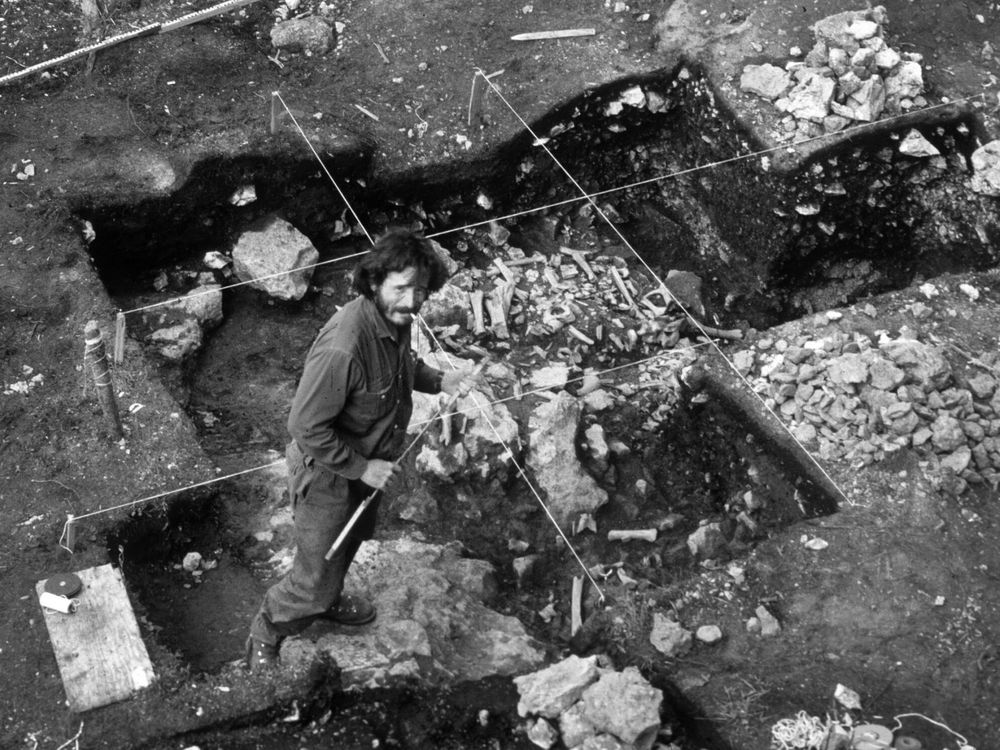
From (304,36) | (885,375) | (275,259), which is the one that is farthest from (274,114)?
(885,375)

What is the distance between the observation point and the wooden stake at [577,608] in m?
5.17

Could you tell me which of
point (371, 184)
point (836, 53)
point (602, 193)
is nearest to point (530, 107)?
point (602, 193)

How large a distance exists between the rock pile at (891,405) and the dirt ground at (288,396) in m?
0.14

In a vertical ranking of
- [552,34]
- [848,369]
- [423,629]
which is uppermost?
[552,34]

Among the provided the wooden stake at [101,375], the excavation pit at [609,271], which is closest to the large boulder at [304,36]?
the excavation pit at [609,271]

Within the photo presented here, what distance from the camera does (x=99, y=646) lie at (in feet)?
14.5

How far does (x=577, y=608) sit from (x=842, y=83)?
4.09 meters

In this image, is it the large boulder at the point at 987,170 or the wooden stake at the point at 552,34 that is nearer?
the large boulder at the point at 987,170

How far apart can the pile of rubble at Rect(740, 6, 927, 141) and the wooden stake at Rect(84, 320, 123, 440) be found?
184 inches

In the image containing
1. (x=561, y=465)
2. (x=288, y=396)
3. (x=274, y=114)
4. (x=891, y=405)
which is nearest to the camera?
(x=891, y=405)

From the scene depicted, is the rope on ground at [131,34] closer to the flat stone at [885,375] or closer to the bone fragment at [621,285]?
the bone fragment at [621,285]

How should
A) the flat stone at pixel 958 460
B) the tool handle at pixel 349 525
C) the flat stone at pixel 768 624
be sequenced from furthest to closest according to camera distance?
the flat stone at pixel 958 460
the flat stone at pixel 768 624
the tool handle at pixel 349 525

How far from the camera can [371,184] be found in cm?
713

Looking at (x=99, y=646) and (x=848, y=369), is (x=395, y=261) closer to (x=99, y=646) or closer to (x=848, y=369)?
(x=99, y=646)
